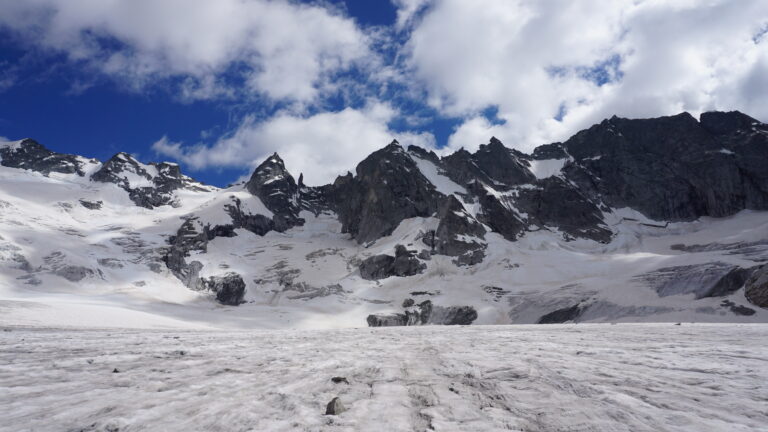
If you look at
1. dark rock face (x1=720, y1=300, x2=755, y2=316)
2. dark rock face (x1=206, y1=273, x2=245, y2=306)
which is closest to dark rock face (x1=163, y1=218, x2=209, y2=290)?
dark rock face (x1=206, y1=273, x2=245, y2=306)

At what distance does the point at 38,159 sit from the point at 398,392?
232m

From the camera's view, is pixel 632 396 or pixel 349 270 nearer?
pixel 632 396

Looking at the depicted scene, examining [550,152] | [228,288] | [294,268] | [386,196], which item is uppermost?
[550,152]

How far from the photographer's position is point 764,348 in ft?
27.4

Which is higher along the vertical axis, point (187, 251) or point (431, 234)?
point (431, 234)

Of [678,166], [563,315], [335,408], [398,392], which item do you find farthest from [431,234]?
[335,408]

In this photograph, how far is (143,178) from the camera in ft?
584

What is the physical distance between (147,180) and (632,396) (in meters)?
203

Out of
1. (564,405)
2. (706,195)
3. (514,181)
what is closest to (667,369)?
(564,405)

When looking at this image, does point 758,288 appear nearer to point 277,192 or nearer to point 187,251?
point 187,251

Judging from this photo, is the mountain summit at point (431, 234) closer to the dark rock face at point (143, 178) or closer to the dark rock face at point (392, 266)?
the dark rock face at point (392, 266)

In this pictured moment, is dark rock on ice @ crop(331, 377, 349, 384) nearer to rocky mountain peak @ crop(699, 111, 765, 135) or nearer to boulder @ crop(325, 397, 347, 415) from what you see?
boulder @ crop(325, 397, 347, 415)

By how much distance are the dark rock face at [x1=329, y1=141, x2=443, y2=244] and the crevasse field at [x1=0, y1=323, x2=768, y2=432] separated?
140 meters

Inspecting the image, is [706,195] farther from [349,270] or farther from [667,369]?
[667,369]
